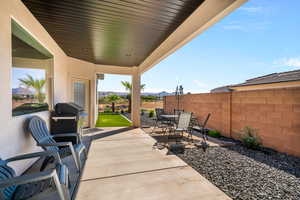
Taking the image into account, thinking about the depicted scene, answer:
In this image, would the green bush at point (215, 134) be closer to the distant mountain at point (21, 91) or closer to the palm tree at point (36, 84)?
the palm tree at point (36, 84)

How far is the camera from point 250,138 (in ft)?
13.1

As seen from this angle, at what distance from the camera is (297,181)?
7.80 feet

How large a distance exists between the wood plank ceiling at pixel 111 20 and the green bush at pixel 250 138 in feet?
11.7

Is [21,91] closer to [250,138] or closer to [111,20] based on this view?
[111,20]

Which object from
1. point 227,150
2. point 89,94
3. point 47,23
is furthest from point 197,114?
point 47,23

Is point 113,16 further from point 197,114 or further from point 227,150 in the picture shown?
point 197,114

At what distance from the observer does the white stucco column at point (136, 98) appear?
7074 millimetres

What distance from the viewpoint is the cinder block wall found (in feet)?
11.3

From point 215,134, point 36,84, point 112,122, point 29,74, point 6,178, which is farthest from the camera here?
point 112,122

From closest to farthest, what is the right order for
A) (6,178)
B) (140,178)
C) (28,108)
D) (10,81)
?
(6,178), (10,81), (140,178), (28,108)

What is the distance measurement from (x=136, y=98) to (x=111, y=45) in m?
3.28

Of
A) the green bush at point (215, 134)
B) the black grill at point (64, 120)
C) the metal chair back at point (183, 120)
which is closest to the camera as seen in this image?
the black grill at point (64, 120)

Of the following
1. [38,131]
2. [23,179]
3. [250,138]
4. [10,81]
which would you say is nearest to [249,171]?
[250,138]

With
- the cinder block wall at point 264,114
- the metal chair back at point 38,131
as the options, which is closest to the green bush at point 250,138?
the cinder block wall at point 264,114
